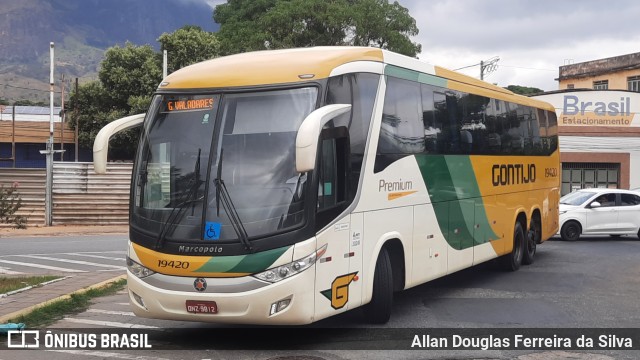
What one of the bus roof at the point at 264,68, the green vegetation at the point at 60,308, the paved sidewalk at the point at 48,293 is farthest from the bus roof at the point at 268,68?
the paved sidewalk at the point at 48,293

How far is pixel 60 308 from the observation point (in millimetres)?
10586

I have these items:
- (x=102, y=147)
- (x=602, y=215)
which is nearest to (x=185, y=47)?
(x=602, y=215)

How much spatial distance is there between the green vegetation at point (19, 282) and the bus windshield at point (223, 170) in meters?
4.74

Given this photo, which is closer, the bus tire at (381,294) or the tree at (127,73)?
the bus tire at (381,294)

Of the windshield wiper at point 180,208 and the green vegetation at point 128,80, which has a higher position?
the green vegetation at point 128,80

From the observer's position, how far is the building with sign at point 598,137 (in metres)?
41.3

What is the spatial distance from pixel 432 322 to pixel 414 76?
3508mm

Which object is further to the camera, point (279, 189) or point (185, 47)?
point (185, 47)

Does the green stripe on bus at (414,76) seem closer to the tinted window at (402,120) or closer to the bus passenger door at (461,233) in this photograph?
the tinted window at (402,120)

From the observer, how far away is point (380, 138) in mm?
9562

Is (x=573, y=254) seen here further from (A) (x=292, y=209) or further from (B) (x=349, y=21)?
(B) (x=349, y=21)

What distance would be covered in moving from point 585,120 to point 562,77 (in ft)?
67.0

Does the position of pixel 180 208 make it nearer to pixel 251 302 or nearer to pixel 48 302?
pixel 251 302

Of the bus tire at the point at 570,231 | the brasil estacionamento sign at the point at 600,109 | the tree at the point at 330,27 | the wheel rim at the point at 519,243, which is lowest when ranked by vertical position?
the bus tire at the point at 570,231
